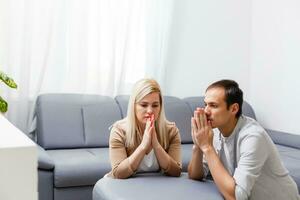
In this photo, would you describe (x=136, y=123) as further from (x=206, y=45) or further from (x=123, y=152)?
(x=206, y=45)

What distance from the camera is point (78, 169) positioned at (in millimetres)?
2748

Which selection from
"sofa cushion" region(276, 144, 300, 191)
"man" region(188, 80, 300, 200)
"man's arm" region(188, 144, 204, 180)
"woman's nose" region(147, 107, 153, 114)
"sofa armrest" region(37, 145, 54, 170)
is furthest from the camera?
"sofa cushion" region(276, 144, 300, 191)

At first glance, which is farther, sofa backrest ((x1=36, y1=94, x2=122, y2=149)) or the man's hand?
sofa backrest ((x1=36, y1=94, x2=122, y2=149))

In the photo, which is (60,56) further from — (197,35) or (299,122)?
(299,122)

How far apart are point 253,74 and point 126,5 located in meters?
1.64

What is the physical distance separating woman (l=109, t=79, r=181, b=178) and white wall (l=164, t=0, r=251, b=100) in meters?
1.88

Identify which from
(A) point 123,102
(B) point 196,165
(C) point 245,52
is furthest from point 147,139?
(C) point 245,52

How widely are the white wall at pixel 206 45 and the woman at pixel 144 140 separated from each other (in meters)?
1.88

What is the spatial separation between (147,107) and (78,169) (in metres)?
0.85

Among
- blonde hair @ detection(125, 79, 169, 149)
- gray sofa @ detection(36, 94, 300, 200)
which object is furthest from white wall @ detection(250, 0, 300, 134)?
blonde hair @ detection(125, 79, 169, 149)

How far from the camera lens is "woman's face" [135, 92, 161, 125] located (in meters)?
2.18

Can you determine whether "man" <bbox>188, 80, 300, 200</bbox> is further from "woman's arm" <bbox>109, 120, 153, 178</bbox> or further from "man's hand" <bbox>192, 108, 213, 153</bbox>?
"woman's arm" <bbox>109, 120, 153, 178</bbox>

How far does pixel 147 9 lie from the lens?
3883 mm

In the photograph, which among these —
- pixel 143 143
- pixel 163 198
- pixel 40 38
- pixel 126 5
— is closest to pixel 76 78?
pixel 40 38
